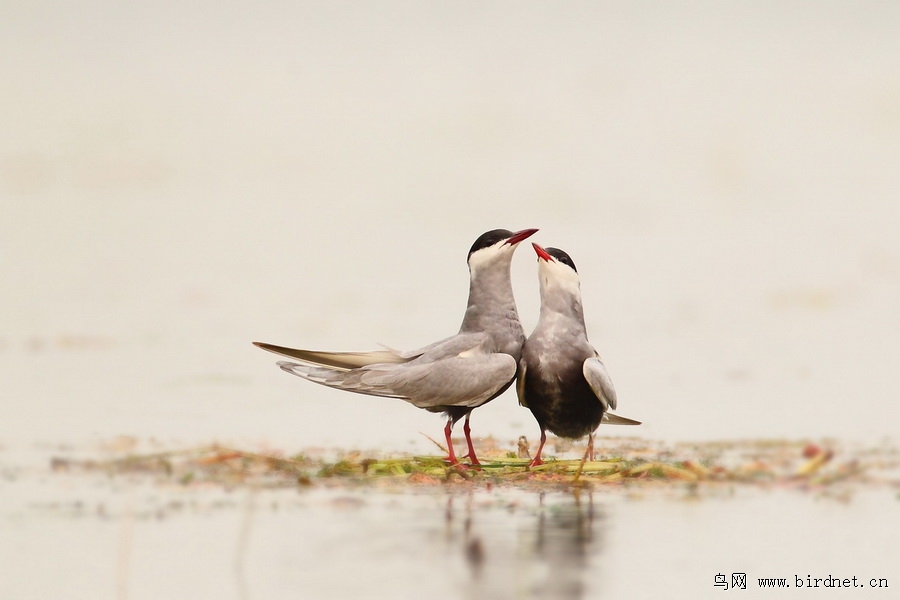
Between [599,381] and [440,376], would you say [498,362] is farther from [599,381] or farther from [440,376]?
[599,381]

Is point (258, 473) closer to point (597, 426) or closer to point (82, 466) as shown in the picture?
point (82, 466)

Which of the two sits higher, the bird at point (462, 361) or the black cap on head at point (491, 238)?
the black cap on head at point (491, 238)

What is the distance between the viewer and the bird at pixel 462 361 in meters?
7.21

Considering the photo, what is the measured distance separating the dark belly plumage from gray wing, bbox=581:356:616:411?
0.32 feet

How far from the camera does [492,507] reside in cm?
601

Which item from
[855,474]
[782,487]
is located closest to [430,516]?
[782,487]

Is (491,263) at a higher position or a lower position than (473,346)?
higher

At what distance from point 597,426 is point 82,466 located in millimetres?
3372

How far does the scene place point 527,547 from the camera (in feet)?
16.8

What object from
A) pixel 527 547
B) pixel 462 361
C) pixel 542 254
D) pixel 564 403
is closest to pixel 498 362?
pixel 462 361

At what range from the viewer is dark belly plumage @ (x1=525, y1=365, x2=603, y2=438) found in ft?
23.6

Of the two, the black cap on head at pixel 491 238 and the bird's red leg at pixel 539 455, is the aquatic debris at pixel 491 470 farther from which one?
the black cap on head at pixel 491 238

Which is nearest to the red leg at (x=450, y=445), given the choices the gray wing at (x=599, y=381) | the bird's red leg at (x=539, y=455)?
the bird's red leg at (x=539, y=455)

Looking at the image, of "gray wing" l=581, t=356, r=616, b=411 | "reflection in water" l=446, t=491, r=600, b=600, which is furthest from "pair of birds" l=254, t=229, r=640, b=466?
"reflection in water" l=446, t=491, r=600, b=600
